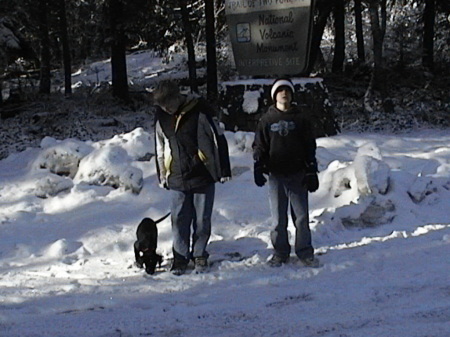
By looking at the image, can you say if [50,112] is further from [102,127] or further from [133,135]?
[133,135]

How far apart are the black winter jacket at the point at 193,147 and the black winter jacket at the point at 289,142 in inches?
14.6

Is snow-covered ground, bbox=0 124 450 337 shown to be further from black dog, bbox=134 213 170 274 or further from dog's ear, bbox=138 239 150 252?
dog's ear, bbox=138 239 150 252

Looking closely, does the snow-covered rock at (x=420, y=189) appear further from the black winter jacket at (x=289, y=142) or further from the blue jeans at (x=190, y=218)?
the blue jeans at (x=190, y=218)

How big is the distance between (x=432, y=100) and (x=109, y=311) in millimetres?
16182

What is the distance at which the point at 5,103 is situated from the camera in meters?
19.2

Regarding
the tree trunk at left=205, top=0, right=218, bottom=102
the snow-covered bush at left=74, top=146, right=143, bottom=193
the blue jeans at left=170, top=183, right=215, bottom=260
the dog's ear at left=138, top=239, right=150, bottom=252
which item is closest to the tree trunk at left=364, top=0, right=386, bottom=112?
the tree trunk at left=205, top=0, right=218, bottom=102

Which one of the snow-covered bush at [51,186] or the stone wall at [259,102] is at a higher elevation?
the stone wall at [259,102]

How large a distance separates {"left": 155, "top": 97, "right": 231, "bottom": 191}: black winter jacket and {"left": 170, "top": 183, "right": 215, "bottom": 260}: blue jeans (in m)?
0.11

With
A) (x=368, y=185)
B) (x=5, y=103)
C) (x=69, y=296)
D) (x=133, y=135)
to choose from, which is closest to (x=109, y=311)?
(x=69, y=296)

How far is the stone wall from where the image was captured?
11.6 metres

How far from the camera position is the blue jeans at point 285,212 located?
20.2 ft

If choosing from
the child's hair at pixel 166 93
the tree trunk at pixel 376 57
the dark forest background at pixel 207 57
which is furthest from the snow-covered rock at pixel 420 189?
the tree trunk at pixel 376 57

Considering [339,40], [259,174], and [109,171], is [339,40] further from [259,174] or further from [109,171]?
[259,174]

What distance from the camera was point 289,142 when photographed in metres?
6.05
